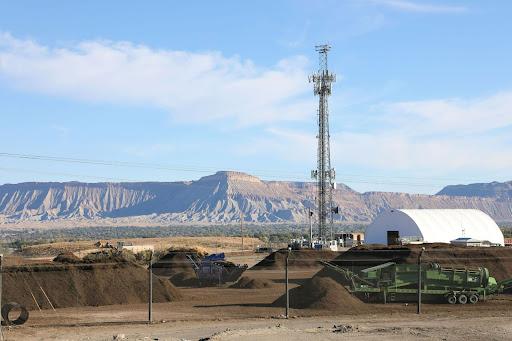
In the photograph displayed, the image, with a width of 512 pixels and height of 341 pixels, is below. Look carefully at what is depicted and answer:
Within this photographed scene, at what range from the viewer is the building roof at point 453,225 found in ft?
268

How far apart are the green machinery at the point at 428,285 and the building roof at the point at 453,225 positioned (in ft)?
152

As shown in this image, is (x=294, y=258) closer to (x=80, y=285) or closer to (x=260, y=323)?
(x=80, y=285)

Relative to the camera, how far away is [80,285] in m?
34.8

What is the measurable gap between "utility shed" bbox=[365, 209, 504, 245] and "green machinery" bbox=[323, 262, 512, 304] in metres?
44.1

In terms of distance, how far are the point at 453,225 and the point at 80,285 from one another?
58.0m

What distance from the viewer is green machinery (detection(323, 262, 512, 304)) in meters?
33.7

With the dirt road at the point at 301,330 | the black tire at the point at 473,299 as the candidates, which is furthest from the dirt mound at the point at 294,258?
the dirt road at the point at 301,330

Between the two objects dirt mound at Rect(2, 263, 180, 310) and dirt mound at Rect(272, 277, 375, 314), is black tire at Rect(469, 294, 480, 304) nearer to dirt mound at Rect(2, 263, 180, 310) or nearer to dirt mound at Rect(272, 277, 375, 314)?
dirt mound at Rect(272, 277, 375, 314)

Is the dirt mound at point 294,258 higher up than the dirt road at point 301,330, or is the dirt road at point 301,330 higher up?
the dirt mound at point 294,258

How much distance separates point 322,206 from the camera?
9388cm

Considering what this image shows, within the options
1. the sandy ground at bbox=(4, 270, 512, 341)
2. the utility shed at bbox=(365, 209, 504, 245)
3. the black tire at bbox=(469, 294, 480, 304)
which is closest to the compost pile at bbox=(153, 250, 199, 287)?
the sandy ground at bbox=(4, 270, 512, 341)

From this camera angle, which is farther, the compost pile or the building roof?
the building roof

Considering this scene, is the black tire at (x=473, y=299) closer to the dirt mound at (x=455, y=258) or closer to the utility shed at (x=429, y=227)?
the dirt mound at (x=455, y=258)

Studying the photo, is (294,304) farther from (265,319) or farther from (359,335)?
(359,335)
